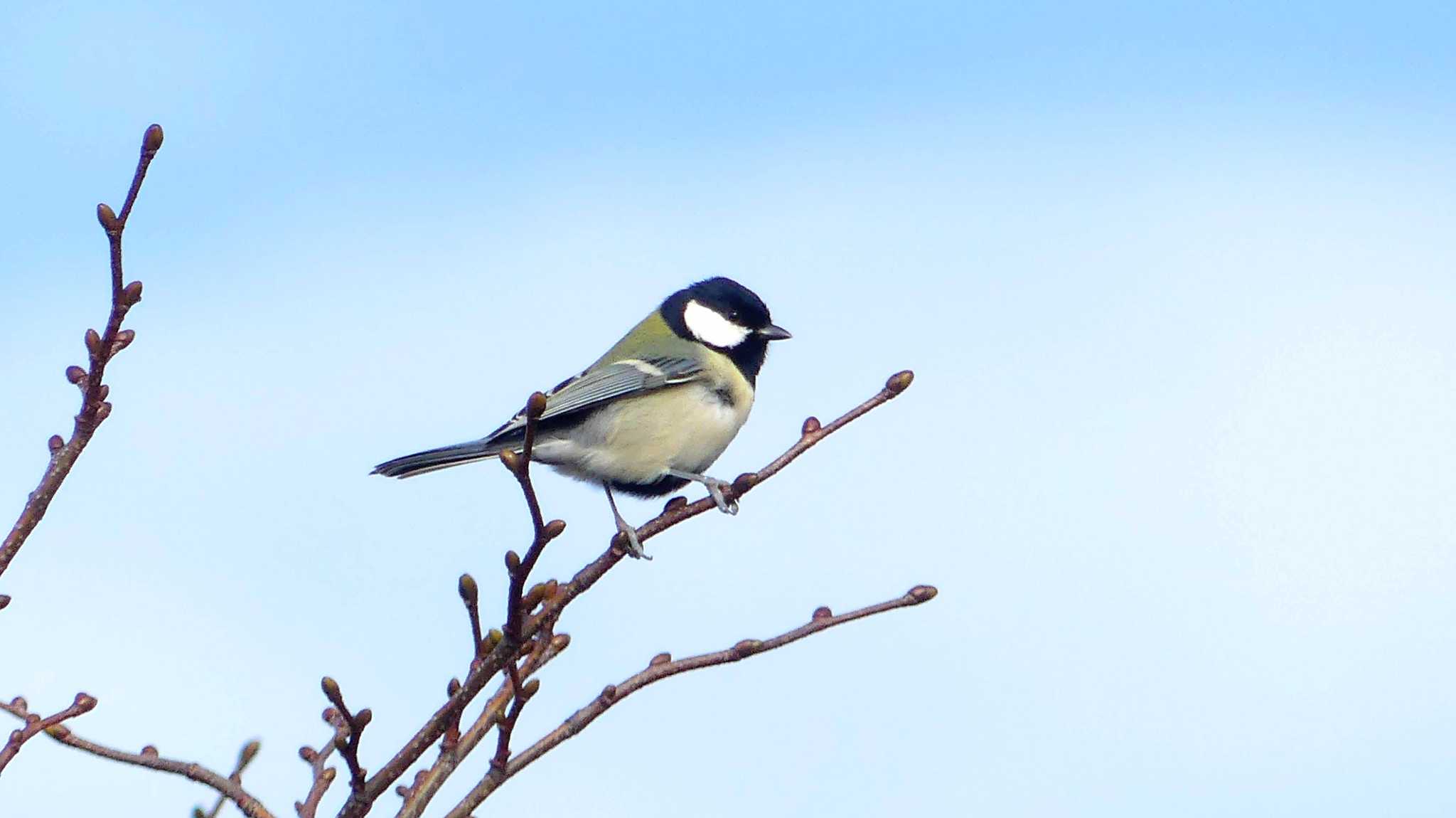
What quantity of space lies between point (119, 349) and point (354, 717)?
2.61ft

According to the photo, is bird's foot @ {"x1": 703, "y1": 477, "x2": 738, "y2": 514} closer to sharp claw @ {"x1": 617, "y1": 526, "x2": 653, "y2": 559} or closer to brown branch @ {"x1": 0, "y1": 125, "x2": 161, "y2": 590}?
sharp claw @ {"x1": 617, "y1": 526, "x2": 653, "y2": 559}

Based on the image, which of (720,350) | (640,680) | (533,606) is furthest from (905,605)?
(720,350)

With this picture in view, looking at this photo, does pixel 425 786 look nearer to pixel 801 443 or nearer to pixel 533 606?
pixel 533 606

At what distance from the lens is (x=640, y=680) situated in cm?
272

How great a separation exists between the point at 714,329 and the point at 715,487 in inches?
72.3

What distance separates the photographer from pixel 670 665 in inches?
109

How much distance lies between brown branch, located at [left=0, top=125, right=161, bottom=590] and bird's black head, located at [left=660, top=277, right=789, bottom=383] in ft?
13.2

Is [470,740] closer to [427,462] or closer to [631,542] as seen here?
[631,542]

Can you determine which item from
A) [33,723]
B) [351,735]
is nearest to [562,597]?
[351,735]

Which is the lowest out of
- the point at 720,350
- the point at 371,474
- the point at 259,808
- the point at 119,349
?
the point at 259,808

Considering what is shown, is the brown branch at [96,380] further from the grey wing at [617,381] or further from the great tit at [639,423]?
the grey wing at [617,381]

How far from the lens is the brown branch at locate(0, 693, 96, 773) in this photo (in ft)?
8.59

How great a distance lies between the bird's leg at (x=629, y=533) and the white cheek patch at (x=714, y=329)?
0.93m

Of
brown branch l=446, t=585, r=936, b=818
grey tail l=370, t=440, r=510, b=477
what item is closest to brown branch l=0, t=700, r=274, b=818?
brown branch l=446, t=585, r=936, b=818
